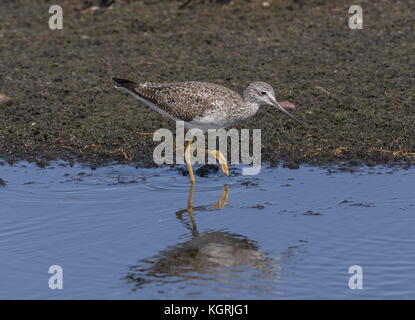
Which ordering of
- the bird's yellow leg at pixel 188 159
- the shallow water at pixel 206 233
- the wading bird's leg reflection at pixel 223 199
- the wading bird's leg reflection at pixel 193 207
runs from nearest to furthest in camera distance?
the shallow water at pixel 206 233
the wading bird's leg reflection at pixel 193 207
the wading bird's leg reflection at pixel 223 199
the bird's yellow leg at pixel 188 159

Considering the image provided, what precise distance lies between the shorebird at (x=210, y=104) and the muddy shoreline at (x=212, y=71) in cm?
69

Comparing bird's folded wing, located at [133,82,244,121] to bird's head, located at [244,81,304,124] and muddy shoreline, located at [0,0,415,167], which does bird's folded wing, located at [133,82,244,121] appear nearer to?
bird's head, located at [244,81,304,124]

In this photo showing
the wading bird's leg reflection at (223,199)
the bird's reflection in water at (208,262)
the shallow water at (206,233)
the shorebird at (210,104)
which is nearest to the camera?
the shallow water at (206,233)

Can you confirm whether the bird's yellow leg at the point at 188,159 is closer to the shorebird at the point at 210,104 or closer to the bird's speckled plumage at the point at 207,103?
the shorebird at the point at 210,104

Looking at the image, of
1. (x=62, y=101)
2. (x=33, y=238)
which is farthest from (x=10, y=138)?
(x=33, y=238)

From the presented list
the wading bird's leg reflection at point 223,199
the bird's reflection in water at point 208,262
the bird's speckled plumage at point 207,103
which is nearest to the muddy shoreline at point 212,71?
the bird's speckled plumage at point 207,103

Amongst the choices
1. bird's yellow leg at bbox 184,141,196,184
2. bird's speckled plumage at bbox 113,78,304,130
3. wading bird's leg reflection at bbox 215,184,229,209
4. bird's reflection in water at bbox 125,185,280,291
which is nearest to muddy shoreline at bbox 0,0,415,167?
bird's yellow leg at bbox 184,141,196,184

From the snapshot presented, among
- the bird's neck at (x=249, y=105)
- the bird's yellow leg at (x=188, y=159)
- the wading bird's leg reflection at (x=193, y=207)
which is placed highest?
the bird's neck at (x=249, y=105)

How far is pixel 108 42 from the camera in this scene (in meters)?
15.4

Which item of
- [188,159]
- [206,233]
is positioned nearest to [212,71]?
[188,159]

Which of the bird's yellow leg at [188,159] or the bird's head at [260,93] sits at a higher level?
the bird's head at [260,93]

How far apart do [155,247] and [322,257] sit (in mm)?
1561

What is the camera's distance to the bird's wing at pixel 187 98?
10523mm

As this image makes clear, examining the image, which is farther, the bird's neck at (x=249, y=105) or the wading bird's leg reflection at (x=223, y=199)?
the bird's neck at (x=249, y=105)
